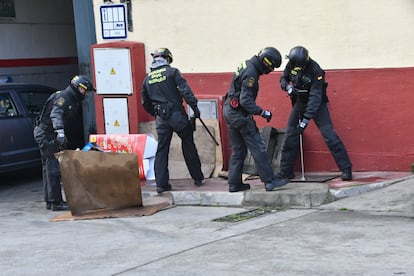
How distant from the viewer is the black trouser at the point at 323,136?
28.4 feet

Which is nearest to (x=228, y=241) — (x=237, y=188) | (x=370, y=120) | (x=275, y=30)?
(x=237, y=188)

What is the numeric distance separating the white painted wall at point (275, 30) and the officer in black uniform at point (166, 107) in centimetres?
127

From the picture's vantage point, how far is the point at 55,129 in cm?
875

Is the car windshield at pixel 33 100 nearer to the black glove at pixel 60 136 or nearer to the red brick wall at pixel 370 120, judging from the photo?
the black glove at pixel 60 136

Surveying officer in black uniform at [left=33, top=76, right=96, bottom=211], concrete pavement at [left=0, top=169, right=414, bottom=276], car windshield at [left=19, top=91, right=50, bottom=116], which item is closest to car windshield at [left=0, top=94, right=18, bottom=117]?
car windshield at [left=19, top=91, right=50, bottom=116]

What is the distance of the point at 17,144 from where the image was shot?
1091cm

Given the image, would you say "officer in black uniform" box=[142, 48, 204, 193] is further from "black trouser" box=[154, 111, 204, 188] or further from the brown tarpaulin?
the brown tarpaulin

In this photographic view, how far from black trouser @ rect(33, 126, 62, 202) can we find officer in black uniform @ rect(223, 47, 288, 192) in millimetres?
2300

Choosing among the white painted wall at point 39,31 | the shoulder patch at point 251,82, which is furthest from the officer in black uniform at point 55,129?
the white painted wall at point 39,31

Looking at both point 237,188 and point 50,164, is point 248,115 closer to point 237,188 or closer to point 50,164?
point 237,188

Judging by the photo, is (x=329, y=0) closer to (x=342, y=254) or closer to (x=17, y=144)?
(x=342, y=254)

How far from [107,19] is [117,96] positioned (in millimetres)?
1224

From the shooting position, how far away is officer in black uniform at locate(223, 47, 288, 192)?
8.18 metres

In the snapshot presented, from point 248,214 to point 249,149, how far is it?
90cm
